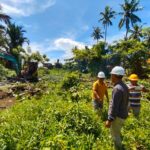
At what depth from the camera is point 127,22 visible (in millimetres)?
65375

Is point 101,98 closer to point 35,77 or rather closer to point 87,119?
point 87,119

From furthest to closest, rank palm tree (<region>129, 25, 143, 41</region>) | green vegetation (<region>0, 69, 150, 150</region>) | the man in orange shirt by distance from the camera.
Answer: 1. palm tree (<region>129, 25, 143, 41</region>)
2. the man in orange shirt
3. green vegetation (<region>0, 69, 150, 150</region>)

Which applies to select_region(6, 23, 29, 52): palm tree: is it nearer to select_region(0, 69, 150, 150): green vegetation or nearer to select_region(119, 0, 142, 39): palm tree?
select_region(119, 0, 142, 39): palm tree

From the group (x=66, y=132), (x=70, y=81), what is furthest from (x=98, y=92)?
(x=70, y=81)

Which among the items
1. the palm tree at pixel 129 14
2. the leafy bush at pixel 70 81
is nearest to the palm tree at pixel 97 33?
the palm tree at pixel 129 14

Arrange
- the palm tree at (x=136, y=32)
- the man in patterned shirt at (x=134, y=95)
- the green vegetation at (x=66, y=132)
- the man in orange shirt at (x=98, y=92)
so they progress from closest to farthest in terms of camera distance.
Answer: the green vegetation at (x=66, y=132) < the man in patterned shirt at (x=134, y=95) < the man in orange shirt at (x=98, y=92) < the palm tree at (x=136, y=32)

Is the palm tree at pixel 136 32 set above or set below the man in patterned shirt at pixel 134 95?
above

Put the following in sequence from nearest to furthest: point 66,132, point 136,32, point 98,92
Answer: point 66,132 → point 98,92 → point 136,32

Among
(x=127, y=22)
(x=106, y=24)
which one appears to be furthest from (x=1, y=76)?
(x=106, y=24)

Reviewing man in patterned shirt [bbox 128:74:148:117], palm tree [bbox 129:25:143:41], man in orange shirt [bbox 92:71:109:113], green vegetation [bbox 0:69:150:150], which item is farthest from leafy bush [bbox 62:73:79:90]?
palm tree [bbox 129:25:143:41]

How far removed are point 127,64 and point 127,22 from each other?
74.1 feet

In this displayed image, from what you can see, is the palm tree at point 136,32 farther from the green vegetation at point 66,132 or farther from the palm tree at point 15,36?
the green vegetation at point 66,132

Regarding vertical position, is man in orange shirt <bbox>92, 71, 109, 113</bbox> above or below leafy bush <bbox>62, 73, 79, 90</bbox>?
below

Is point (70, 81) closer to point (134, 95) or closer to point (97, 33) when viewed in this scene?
point (134, 95)
